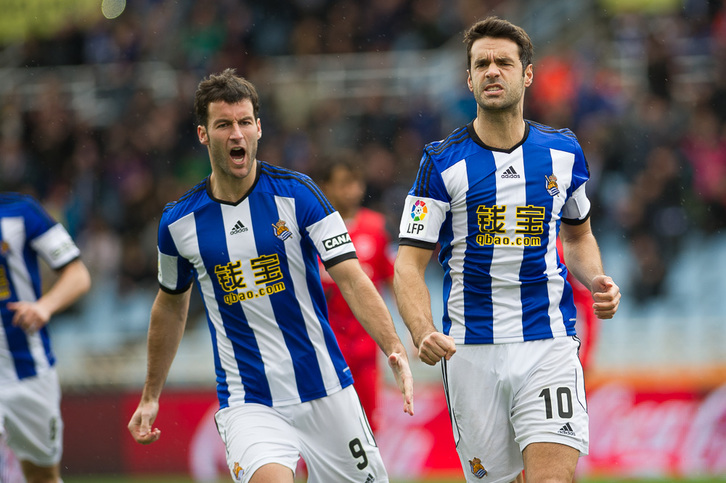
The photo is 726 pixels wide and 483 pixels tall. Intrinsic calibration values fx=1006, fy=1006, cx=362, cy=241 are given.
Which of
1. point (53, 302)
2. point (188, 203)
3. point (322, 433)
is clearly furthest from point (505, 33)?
point (53, 302)

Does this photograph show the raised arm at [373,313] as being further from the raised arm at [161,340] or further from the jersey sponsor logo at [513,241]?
the raised arm at [161,340]

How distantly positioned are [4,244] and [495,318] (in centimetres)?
339

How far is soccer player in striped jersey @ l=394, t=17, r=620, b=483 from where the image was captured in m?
4.95

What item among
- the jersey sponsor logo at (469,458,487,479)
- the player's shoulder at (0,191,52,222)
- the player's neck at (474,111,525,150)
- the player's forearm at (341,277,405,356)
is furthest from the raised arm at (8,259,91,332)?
the player's neck at (474,111,525,150)

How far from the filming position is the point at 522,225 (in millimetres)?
5000

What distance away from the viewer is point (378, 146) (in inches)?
495

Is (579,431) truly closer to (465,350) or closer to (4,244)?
(465,350)

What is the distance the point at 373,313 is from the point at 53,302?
262 centimetres

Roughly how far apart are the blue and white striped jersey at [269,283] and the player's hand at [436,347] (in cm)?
61

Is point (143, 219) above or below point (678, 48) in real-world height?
below

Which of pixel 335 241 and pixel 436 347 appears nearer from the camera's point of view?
pixel 436 347

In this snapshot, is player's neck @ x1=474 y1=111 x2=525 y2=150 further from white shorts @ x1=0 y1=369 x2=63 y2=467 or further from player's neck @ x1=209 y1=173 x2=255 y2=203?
white shorts @ x1=0 y1=369 x2=63 y2=467

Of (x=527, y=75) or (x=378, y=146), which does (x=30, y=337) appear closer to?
(x=527, y=75)

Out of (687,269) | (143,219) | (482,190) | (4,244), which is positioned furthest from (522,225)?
(143,219)
